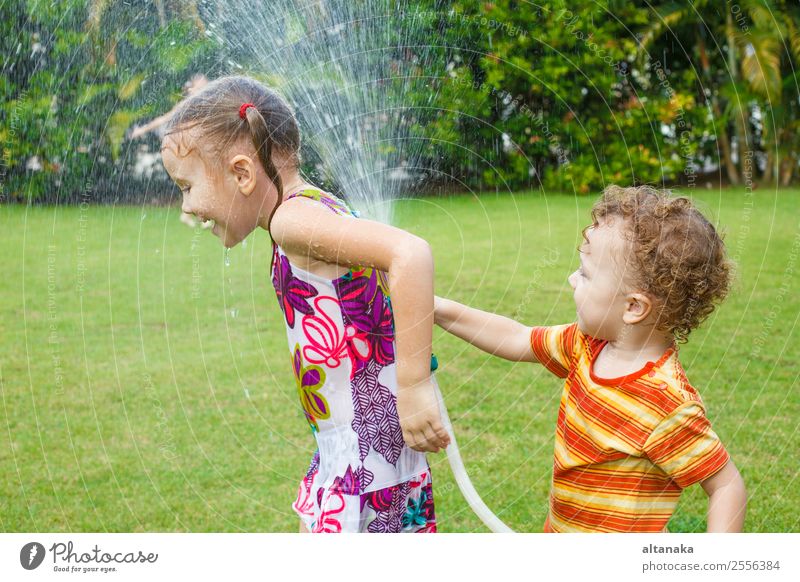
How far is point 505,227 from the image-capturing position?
2334 millimetres

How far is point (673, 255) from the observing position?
55.2 inches

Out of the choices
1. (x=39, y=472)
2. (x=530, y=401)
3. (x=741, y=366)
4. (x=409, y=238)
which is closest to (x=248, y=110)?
(x=409, y=238)

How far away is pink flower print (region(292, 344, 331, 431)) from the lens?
1539 mm

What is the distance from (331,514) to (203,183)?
1.98ft

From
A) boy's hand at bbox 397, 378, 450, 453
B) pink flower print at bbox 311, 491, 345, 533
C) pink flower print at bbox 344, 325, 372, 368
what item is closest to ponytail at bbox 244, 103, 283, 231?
pink flower print at bbox 344, 325, 372, 368

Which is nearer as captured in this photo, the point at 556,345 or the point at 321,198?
the point at 321,198

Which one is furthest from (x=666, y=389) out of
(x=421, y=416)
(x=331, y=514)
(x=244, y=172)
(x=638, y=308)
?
(x=244, y=172)

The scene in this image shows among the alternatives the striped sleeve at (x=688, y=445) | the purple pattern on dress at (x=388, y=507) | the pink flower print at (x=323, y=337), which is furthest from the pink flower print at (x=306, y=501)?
the striped sleeve at (x=688, y=445)

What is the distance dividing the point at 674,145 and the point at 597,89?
42cm

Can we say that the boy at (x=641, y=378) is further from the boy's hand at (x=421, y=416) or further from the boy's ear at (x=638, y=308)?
the boy's hand at (x=421, y=416)

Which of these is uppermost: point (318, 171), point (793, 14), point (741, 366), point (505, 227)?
point (793, 14)

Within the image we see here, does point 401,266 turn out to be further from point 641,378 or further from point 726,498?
point 726,498

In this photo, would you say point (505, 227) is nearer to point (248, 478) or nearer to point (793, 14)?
point (248, 478)
